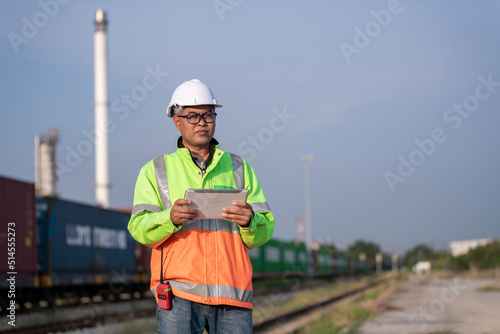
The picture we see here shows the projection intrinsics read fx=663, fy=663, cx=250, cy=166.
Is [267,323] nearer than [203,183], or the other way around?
[203,183]

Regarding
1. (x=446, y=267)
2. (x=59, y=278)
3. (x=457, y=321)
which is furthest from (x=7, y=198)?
(x=446, y=267)

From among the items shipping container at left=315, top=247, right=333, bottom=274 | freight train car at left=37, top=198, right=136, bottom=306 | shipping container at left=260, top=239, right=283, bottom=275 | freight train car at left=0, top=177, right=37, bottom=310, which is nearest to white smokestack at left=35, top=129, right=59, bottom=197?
shipping container at left=260, top=239, right=283, bottom=275

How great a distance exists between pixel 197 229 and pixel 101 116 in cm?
4471

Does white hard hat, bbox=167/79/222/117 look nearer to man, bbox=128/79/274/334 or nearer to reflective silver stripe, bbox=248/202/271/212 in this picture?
man, bbox=128/79/274/334

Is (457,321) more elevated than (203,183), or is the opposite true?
(203,183)

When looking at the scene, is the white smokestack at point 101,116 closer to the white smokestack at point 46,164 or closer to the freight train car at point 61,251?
the white smokestack at point 46,164

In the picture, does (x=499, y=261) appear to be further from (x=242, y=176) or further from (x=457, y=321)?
(x=242, y=176)

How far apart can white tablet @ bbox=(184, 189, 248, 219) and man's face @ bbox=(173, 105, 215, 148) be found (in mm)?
394

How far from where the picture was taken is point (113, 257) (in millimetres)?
21797

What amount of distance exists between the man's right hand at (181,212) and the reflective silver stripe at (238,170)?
46 centimetres

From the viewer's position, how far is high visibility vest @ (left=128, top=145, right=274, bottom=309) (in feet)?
10.1

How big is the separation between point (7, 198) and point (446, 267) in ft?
227

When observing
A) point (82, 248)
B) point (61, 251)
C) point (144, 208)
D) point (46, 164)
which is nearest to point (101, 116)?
point (46, 164)

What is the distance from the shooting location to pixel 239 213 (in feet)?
9.75
